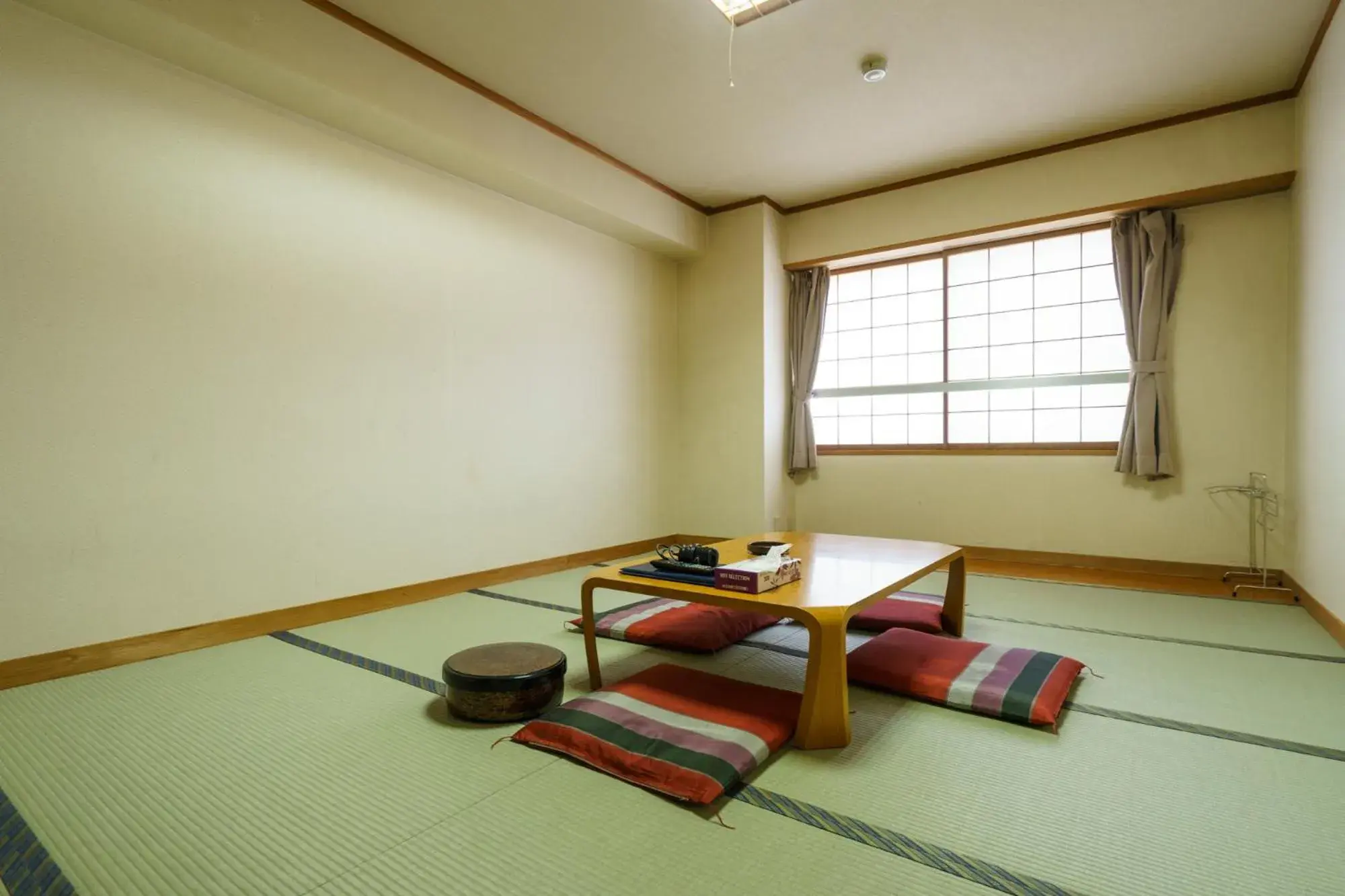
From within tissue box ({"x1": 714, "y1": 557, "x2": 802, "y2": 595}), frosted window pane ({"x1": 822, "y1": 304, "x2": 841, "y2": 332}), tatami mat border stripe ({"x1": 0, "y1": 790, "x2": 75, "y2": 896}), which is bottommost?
tatami mat border stripe ({"x1": 0, "y1": 790, "x2": 75, "y2": 896})

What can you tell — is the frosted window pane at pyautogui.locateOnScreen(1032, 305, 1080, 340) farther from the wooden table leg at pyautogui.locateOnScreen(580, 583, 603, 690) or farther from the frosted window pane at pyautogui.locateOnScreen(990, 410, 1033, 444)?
the wooden table leg at pyautogui.locateOnScreen(580, 583, 603, 690)

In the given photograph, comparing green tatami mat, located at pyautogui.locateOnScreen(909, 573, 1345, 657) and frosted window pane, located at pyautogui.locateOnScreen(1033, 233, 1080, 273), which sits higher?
frosted window pane, located at pyautogui.locateOnScreen(1033, 233, 1080, 273)

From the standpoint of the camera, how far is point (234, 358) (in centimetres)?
289

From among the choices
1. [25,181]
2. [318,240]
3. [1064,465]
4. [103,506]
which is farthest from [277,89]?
[1064,465]

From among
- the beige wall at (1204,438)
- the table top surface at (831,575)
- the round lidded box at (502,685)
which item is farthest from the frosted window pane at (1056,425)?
the round lidded box at (502,685)

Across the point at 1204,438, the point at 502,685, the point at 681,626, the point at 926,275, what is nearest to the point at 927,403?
the point at 926,275

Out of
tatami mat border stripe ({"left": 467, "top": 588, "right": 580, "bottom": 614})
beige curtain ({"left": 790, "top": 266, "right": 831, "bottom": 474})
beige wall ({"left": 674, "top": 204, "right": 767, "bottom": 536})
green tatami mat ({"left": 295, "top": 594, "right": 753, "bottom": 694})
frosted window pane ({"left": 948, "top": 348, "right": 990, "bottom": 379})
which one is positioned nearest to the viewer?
green tatami mat ({"left": 295, "top": 594, "right": 753, "bottom": 694})

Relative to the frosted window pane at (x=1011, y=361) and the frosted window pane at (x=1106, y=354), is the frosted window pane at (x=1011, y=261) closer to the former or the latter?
the frosted window pane at (x=1011, y=361)

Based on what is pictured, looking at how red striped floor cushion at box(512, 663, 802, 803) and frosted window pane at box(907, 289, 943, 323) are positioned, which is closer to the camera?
red striped floor cushion at box(512, 663, 802, 803)

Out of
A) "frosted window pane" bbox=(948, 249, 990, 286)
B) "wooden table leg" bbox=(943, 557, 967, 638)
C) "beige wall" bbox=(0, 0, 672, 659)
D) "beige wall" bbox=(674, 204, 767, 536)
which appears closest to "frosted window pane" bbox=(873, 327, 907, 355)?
"frosted window pane" bbox=(948, 249, 990, 286)

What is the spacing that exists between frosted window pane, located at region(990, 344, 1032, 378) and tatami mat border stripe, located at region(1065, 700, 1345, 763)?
331cm

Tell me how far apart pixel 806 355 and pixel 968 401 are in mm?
1305

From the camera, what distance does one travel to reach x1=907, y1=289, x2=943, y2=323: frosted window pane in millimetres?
5137

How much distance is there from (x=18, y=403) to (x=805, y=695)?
284cm
